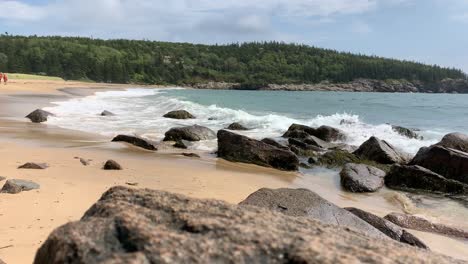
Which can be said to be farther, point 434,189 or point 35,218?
point 434,189

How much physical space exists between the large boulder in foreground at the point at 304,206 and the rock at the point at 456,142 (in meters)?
8.71

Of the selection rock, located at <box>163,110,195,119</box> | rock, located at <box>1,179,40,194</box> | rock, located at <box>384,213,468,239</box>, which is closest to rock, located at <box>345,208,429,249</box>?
rock, located at <box>384,213,468,239</box>

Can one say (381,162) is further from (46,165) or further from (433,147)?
(46,165)

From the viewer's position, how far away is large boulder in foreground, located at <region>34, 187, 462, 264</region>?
6.75 ft

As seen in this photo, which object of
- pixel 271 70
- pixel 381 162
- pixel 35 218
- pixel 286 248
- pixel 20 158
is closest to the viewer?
pixel 286 248

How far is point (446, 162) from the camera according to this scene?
36.4 ft

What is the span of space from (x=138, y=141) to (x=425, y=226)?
8.68 meters

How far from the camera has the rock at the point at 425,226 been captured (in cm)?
690

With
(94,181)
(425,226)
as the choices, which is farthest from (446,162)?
(94,181)

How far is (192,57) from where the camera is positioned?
505 ft

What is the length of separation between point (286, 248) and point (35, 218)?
4.22 meters

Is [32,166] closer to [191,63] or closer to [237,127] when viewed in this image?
[237,127]

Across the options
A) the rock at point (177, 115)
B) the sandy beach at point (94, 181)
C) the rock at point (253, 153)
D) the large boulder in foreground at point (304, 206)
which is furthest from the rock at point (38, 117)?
the large boulder in foreground at point (304, 206)

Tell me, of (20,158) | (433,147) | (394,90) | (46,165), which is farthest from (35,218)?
(394,90)
